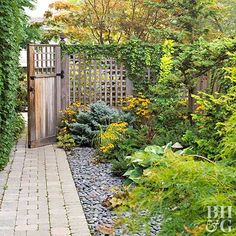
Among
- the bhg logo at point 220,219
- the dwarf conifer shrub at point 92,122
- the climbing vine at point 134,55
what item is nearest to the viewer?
the bhg logo at point 220,219

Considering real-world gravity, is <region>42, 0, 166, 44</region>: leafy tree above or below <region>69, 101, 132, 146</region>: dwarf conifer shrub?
above

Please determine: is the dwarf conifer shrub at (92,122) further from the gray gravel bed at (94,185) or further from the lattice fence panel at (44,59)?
the lattice fence panel at (44,59)

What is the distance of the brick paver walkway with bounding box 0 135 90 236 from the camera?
12.5ft

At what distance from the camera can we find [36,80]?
25.4 ft

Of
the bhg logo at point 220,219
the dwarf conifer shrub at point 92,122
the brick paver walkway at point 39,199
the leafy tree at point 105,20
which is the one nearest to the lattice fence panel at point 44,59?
the dwarf conifer shrub at point 92,122

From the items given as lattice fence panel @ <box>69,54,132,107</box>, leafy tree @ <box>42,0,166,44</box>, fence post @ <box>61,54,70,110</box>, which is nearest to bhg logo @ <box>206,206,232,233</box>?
fence post @ <box>61,54,70,110</box>

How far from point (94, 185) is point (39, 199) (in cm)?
78

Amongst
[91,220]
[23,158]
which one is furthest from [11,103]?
[91,220]

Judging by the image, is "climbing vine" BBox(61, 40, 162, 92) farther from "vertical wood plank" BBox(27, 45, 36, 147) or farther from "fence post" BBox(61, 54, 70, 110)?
"vertical wood plank" BBox(27, 45, 36, 147)

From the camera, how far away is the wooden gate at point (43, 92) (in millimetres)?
7676

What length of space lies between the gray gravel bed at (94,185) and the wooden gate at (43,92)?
82cm

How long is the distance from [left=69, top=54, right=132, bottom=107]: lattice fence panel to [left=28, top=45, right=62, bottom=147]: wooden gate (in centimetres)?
53

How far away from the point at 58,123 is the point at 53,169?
241 cm

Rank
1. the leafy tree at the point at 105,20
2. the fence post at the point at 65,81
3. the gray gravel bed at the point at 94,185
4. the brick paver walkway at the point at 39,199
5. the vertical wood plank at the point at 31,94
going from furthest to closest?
the leafy tree at the point at 105,20 < the fence post at the point at 65,81 < the vertical wood plank at the point at 31,94 < the gray gravel bed at the point at 94,185 < the brick paver walkway at the point at 39,199
